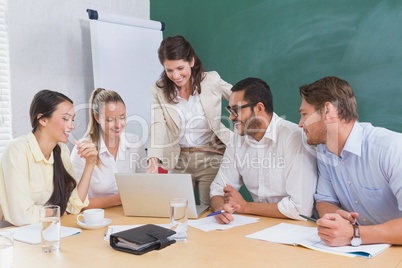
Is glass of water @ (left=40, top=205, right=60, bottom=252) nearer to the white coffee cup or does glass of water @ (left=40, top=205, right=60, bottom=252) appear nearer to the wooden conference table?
the wooden conference table

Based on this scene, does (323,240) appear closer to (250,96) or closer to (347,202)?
(347,202)

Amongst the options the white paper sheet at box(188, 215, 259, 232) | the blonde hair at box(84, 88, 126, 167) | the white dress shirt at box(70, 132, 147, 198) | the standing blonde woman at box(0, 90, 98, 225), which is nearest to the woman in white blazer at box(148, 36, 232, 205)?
the white dress shirt at box(70, 132, 147, 198)

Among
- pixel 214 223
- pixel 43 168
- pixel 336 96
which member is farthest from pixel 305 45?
pixel 43 168

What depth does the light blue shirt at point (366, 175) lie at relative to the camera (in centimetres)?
159

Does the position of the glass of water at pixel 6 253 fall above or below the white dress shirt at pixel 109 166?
below

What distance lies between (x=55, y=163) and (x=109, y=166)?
36 centimetres

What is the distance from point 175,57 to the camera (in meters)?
2.41

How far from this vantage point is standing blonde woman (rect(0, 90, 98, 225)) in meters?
1.78

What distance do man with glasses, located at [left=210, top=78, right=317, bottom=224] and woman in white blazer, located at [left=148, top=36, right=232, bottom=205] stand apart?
0.43m

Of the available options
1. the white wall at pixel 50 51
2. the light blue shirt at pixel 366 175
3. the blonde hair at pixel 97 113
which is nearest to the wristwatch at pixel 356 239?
the light blue shirt at pixel 366 175

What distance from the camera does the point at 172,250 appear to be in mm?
1390

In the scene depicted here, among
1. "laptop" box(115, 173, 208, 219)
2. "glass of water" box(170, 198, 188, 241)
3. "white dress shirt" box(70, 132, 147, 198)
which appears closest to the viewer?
"glass of water" box(170, 198, 188, 241)

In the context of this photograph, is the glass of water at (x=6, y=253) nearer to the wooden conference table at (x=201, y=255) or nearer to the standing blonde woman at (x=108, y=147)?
the wooden conference table at (x=201, y=255)

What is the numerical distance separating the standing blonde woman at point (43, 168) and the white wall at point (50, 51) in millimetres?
1048
